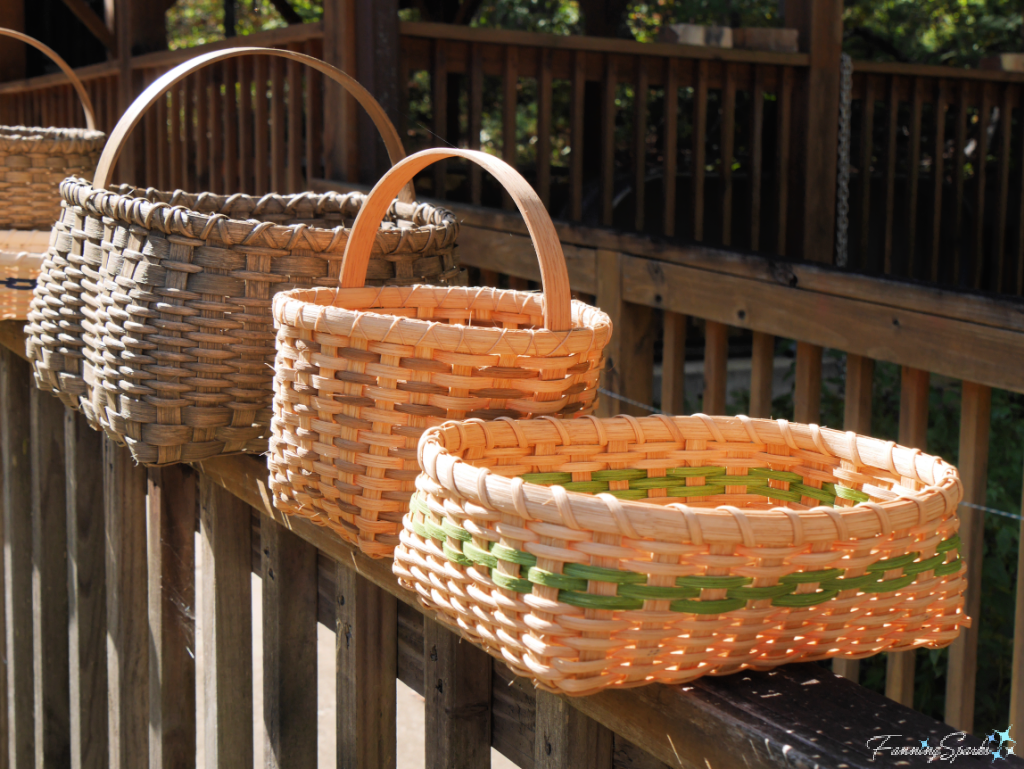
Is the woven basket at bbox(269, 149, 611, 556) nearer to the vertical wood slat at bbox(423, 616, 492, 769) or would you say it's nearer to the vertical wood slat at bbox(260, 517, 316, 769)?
the vertical wood slat at bbox(423, 616, 492, 769)

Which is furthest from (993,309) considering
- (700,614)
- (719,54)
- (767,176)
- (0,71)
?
(0,71)

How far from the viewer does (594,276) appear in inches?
99.2

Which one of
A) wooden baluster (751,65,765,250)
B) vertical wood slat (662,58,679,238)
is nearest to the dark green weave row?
vertical wood slat (662,58,679,238)

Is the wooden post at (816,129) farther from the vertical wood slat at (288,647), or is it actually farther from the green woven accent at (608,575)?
the green woven accent at (608,575)

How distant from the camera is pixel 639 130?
3699mm

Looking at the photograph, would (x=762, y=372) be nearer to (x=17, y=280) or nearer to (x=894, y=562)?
(x=17, y=280)

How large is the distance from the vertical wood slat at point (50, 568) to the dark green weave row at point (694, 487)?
1564 millimetres

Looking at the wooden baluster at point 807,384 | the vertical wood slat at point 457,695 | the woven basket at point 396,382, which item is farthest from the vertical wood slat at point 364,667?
the wooden baluster at point 807,384

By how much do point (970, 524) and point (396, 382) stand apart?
1.30 m

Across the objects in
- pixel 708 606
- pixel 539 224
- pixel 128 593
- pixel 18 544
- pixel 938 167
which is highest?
pixel 938 167

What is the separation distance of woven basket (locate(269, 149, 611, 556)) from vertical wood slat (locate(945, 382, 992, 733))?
1028 mm

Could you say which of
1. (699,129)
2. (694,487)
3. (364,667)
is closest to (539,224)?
(694,487)

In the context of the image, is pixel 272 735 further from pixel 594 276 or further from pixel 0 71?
pixel 0 71

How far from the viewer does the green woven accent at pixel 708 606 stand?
66 cm
